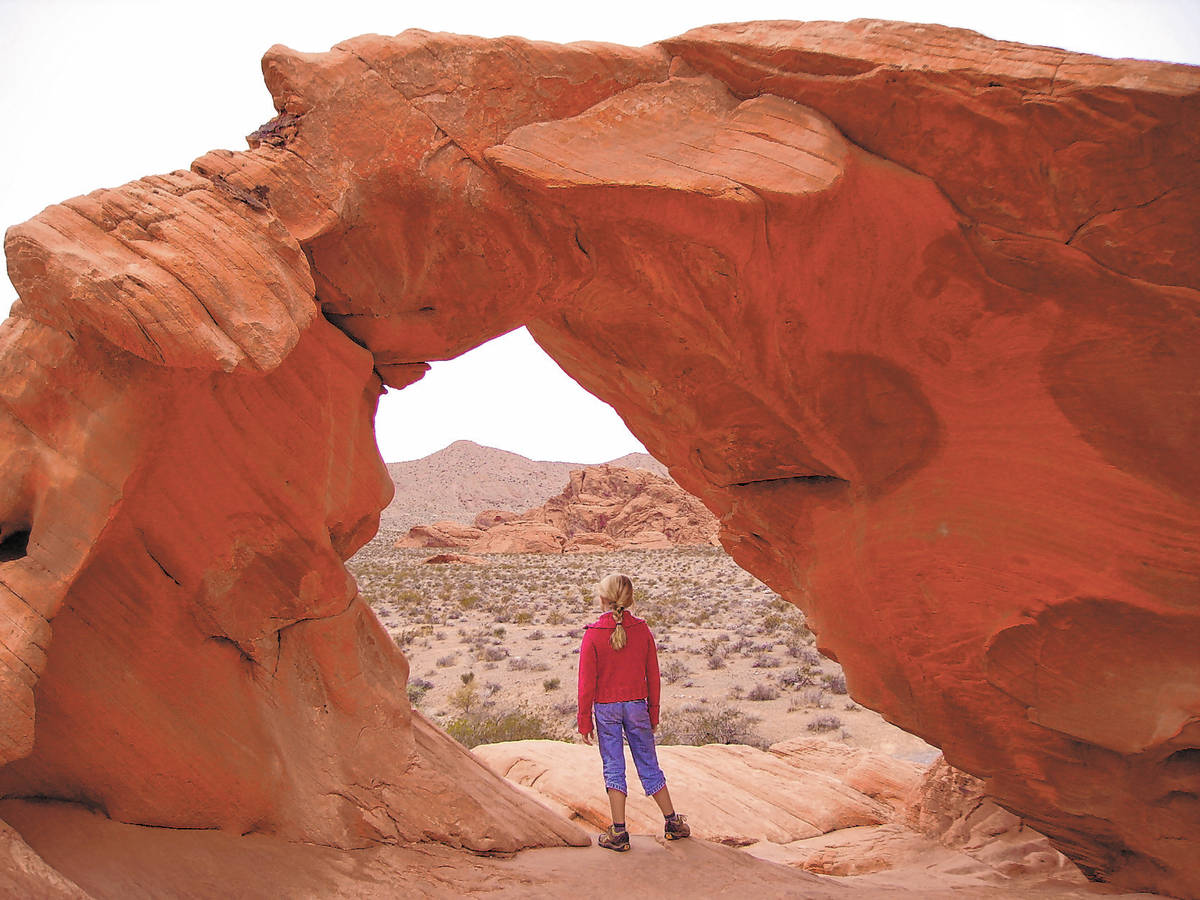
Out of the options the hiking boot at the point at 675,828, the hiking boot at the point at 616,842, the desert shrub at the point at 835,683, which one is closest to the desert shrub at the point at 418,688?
the desert shrub at the point at 835,683

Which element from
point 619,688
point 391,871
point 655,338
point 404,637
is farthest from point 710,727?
point 404,637

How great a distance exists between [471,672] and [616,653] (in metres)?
8.98

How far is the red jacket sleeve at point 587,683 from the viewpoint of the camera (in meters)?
4.61

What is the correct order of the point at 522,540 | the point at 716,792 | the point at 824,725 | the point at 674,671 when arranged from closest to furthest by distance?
1. the point at 716,792
2. the point at 824,725
3. the point at 674,671
4. the point at 522,540

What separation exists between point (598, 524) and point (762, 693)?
111 ft

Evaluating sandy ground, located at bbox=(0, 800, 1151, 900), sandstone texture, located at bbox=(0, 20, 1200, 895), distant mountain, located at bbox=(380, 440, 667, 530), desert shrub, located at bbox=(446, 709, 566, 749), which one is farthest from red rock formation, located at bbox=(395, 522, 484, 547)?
sandy ground, located at bbox=(0, 800, 1151, 900)

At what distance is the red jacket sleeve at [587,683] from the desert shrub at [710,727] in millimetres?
5620

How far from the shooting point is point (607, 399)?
6387mm

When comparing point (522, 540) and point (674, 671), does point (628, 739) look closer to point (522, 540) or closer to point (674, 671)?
point (674, 671)

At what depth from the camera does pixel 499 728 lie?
9891mm

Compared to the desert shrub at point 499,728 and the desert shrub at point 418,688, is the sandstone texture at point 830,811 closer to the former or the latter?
the desert shrub at point 499,728

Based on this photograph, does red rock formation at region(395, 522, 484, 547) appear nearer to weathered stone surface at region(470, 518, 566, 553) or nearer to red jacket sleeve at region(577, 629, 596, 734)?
weathered stone surface at region(470, 518, 566, 553)

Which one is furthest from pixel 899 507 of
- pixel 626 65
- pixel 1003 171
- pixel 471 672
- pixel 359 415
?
pixel 471 672

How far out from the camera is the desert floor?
34.6 feet
